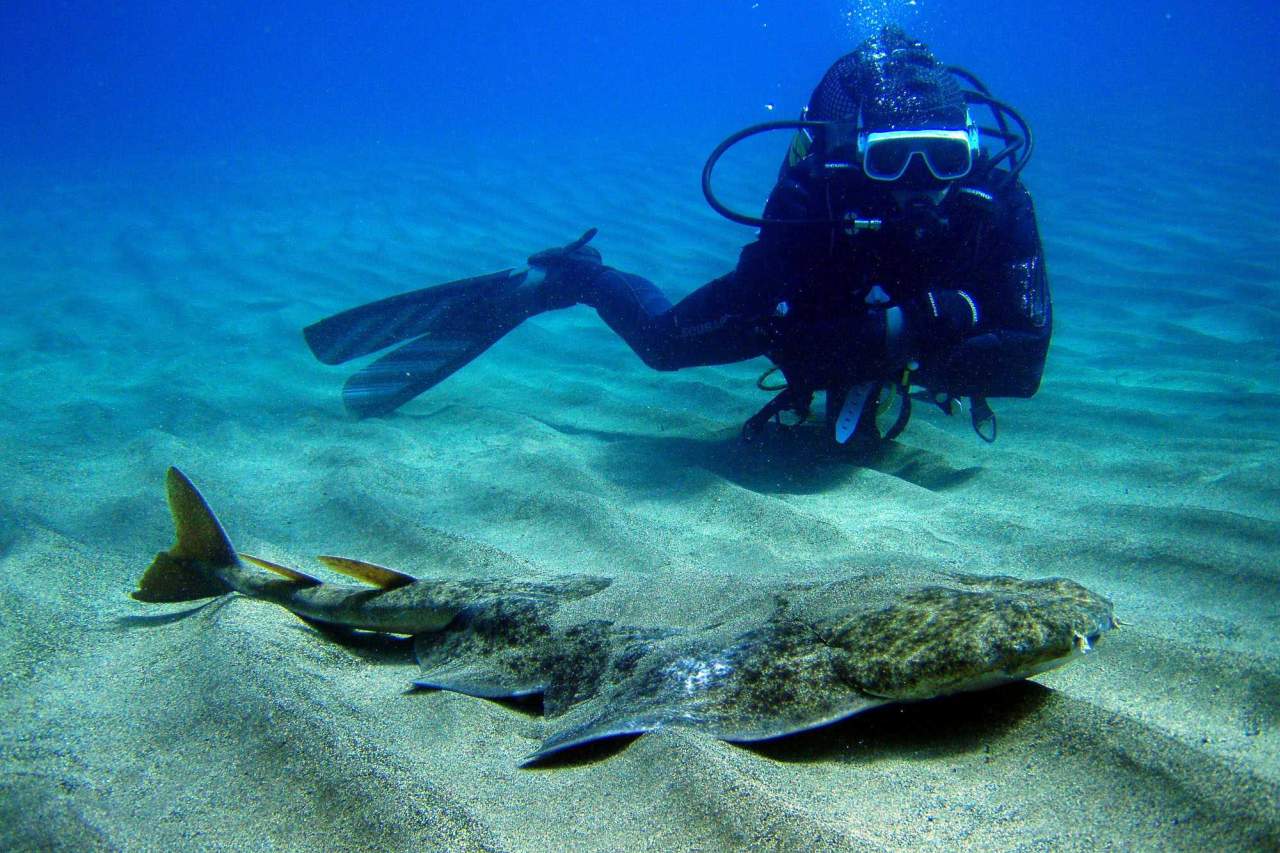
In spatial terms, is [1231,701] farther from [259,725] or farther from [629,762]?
[259,725]

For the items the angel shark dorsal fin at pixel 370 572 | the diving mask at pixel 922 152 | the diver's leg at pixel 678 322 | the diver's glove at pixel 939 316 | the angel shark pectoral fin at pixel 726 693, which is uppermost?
the diving mask at pixel 922 152

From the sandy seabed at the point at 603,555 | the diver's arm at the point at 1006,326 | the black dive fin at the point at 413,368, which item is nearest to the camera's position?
the sandy seabed at the point at 603,555

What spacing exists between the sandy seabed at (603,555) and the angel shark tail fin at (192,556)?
0.47ft

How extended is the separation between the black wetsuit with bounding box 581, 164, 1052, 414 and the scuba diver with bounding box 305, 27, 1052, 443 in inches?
0.4

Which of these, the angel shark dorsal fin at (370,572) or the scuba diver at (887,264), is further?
the scuba diver at (887,264)

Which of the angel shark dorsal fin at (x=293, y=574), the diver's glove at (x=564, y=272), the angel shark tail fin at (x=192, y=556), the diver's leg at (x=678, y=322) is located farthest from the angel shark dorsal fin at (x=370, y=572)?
the diver's glove at (x=564, y=272)

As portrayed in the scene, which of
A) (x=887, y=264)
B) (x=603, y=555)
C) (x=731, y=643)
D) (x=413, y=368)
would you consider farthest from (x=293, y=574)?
(x=887, y=264)

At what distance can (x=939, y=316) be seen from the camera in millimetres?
4461

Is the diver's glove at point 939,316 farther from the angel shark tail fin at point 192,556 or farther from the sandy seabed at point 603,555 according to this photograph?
the angel shark tail fin at point 192,556

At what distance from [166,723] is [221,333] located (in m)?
9.01

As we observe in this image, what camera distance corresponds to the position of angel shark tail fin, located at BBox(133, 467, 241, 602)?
3400 mm

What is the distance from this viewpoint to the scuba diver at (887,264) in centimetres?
463

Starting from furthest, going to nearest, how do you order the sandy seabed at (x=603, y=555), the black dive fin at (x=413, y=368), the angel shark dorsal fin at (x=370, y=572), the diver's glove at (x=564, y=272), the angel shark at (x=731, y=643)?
the diver's glove at (x=564, y=272)
the black dive fin at (x=413, y=368)
the angel shark dorsal fin at (x=370, y=572)
the angel shark at (x=731, y=643)
the sandy seabed at (x=603, y=555)

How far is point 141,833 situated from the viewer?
1.74 meters
